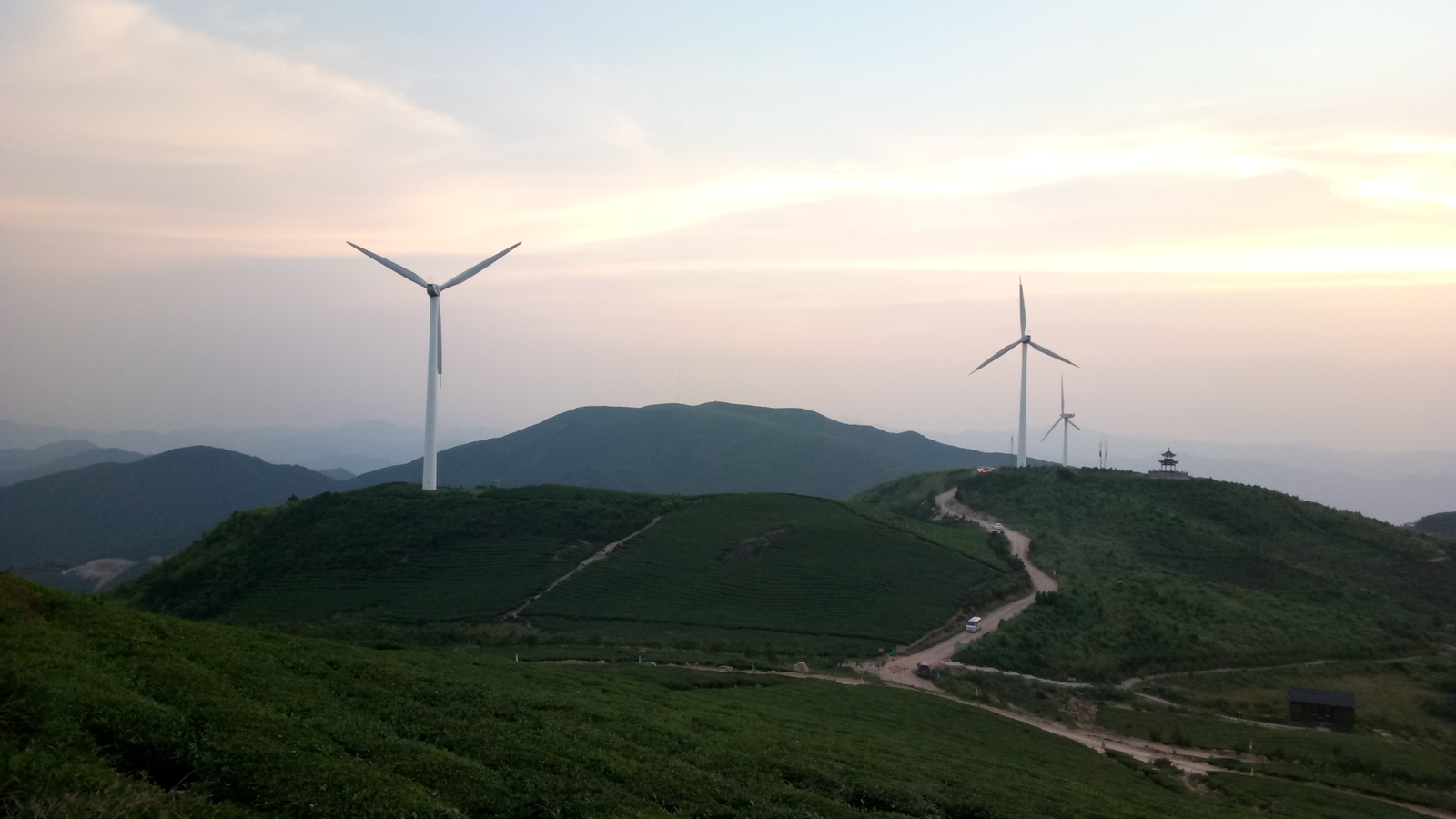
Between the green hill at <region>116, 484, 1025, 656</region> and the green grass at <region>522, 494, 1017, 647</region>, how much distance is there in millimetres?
197

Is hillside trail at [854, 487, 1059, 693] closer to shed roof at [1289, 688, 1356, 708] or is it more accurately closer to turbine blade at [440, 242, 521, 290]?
shed roof at [1289, 688, 1356, 708]

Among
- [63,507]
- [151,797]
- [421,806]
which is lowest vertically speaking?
[63,507]

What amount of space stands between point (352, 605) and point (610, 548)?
23118 mm

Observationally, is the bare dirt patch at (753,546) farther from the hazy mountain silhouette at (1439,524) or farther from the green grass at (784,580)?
the hazy mountain silhouette at (1439,524)

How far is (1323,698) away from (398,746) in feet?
186

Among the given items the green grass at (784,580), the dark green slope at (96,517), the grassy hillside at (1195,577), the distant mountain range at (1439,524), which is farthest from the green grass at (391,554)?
the distant mountain range at (1439,524)

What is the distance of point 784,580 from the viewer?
241 feet

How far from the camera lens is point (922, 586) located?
241 ft

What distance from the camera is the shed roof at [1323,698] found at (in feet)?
168

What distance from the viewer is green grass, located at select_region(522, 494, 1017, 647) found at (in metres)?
64.8

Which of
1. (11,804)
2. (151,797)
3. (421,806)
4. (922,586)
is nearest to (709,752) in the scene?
(421,806)

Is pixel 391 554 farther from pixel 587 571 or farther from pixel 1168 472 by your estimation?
pixel 1168 472

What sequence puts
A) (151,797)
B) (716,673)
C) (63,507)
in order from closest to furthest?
(151,797), (716,673), (63,507)

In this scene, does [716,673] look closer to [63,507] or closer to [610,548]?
[610,548]
